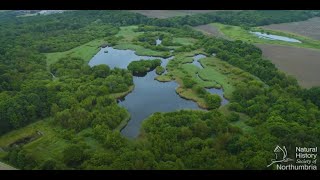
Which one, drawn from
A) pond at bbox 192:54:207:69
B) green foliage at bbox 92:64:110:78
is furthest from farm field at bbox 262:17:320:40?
green foliage at bbox 92:64:110:78

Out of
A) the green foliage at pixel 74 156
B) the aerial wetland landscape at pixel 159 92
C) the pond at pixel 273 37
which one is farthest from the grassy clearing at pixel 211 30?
the green foliage at pixel 74 156

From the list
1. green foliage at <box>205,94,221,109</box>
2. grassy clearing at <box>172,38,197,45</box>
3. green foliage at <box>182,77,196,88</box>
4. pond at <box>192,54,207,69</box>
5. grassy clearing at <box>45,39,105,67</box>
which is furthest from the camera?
grassy clearing at <box>172,38,197,45</box>

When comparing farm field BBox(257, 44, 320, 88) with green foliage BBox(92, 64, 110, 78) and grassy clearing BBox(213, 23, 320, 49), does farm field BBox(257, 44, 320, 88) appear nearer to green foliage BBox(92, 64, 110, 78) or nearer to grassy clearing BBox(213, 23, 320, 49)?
grassy clearing BBox(213, 23, 320, 49)

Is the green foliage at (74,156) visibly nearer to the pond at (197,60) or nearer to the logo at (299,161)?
the logo at (299,161)

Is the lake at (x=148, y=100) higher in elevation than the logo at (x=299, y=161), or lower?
lower

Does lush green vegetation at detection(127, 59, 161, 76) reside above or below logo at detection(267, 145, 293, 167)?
below

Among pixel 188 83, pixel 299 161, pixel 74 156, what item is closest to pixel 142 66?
pixel 188 83

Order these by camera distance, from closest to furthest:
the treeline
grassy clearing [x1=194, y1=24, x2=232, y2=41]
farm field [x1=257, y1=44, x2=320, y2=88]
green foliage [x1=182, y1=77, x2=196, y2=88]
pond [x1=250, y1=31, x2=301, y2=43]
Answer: green foliage [x1=182, y1=77, x2=196, y2=88], farm field [x1=257, y1=44, x2=320, y2=88], pond [x1=250, y1=31, x2=301, y2=43], grassy clearing [x1=194, y1=24, x2=232, y2=41], the treeline
